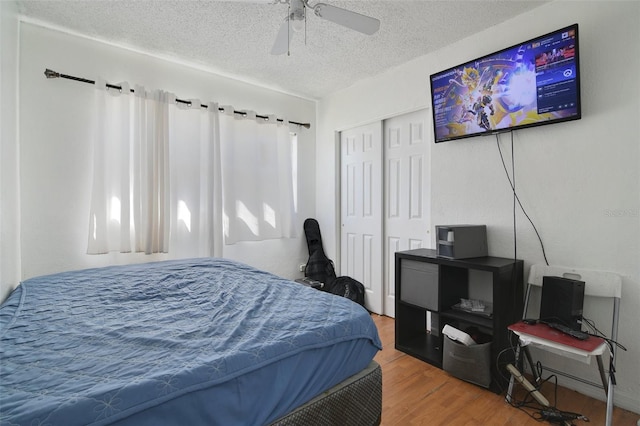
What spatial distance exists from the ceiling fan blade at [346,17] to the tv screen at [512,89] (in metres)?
1.03

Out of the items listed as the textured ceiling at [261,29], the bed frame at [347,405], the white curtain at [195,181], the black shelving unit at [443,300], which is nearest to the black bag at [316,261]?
the white curtain at [195,181]

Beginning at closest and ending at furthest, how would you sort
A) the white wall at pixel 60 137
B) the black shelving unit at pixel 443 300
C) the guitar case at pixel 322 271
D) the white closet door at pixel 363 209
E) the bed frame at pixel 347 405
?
the bed frame at pixel 347 405
the black shelving unit at pixel 443 300
the white wall at pixel 60 137
the white closet door at pixel 363 209
the guitar case at pixel 322 271

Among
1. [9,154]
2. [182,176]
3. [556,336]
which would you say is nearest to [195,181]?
[182,176]

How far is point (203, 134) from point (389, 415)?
2.94 m

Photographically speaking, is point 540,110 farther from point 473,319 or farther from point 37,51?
point 37,51

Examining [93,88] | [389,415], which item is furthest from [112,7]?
[389,415]

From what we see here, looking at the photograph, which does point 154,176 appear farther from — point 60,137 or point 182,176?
point 60,137

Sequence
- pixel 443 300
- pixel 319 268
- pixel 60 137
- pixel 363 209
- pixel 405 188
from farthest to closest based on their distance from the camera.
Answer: pixel 319 268, pixel 363 209, pixel 405 188, pixel 60 137, pixel 443 300

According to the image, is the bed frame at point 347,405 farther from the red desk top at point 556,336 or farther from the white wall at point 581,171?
the white wall at point 581,171

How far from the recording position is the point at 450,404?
190 centimetres

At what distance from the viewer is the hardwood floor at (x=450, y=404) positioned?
175cm

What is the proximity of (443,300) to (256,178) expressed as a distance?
2290 millimetres

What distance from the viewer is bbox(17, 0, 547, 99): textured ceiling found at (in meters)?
2.20

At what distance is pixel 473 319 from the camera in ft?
7.20
